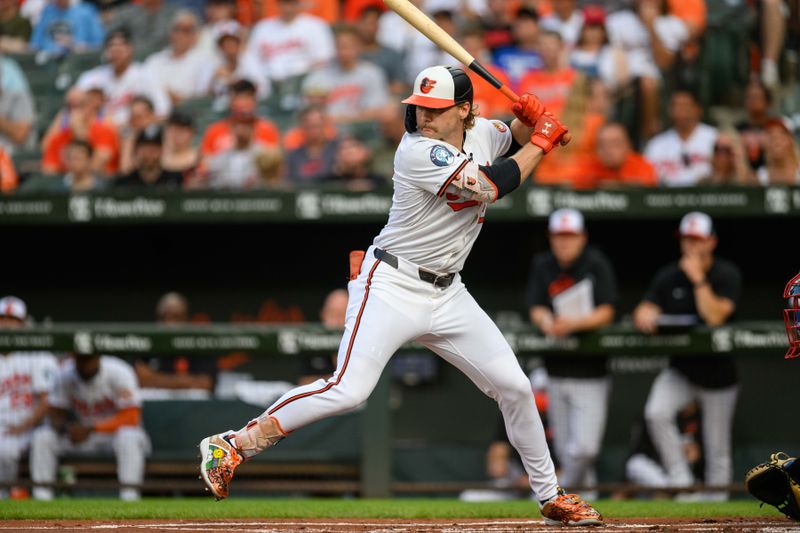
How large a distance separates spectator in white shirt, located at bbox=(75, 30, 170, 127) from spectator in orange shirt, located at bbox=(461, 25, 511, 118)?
2459 millimetres

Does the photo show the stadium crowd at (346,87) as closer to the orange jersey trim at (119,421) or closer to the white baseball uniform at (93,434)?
the white baseball uniform at (93,434)

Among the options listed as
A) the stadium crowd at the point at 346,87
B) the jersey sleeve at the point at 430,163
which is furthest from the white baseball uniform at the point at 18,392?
the jersey sleeve at the point at 430,163

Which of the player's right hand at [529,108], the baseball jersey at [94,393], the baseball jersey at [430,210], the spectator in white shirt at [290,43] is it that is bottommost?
the baseball jersey at [94,393]

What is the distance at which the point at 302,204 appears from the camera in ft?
25.5

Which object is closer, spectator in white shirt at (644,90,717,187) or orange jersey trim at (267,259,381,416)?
orange jersey trim at (267,259,381,416)

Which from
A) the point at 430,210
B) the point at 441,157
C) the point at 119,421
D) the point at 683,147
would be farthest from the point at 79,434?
the point at 683,147

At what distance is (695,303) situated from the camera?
702cm

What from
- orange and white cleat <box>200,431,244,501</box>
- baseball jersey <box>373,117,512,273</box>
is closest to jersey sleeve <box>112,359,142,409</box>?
orange and white cleat <box>200,431,244,501</box>

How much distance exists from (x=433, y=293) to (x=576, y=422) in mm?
2538

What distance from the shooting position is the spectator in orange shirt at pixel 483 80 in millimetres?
8703

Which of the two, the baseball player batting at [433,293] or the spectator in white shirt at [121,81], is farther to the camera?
the spectator in white shirt at [121,81]

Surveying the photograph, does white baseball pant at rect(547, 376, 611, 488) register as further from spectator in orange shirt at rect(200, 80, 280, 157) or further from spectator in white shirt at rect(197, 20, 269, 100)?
spectator in white shirt at rect(197, 20, 269, 100)

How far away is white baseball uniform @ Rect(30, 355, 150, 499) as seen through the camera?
269 inches

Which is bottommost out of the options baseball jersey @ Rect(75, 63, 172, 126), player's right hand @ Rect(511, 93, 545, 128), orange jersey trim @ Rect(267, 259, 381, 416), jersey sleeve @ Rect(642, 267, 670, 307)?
orange jersey trim @ Rect(267, 259, 381, 416)
